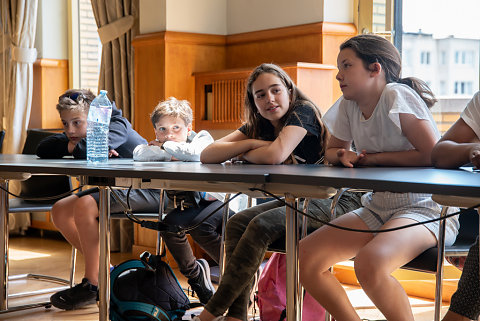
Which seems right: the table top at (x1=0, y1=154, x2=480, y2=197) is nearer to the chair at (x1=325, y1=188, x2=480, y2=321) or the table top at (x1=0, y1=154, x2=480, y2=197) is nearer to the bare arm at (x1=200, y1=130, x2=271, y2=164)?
the chair at (x1=325, y1=188, x2=480, y2=321)

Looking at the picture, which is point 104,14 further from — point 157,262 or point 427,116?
point 427,116

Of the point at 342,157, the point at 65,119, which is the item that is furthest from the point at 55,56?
the point at 342,157

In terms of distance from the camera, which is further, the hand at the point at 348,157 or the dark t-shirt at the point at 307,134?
the dark t-shirt at the point at 307,134

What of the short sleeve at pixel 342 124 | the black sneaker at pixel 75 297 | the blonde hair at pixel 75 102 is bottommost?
the black sneaker at pixel 75 297

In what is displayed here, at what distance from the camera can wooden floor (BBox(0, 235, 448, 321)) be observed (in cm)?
302

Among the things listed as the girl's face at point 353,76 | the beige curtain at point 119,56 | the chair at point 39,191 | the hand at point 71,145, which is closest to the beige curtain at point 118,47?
the beige curtain at point 119,56

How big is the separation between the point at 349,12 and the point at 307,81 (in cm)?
44

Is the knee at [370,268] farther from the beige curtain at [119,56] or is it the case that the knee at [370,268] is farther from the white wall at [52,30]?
the white wall at [52,30]

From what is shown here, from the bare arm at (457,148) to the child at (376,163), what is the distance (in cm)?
7

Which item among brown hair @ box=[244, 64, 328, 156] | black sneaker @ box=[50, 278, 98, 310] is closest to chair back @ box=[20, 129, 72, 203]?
black sneaker @ box=[50, 278, 98, 310]

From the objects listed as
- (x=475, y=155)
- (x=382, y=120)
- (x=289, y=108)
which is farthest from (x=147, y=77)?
(x=475, y=155)

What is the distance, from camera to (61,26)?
5.29 m

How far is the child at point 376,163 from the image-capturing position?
6.12 feet

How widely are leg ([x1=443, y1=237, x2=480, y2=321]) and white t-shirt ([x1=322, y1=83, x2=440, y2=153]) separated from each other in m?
0.42
